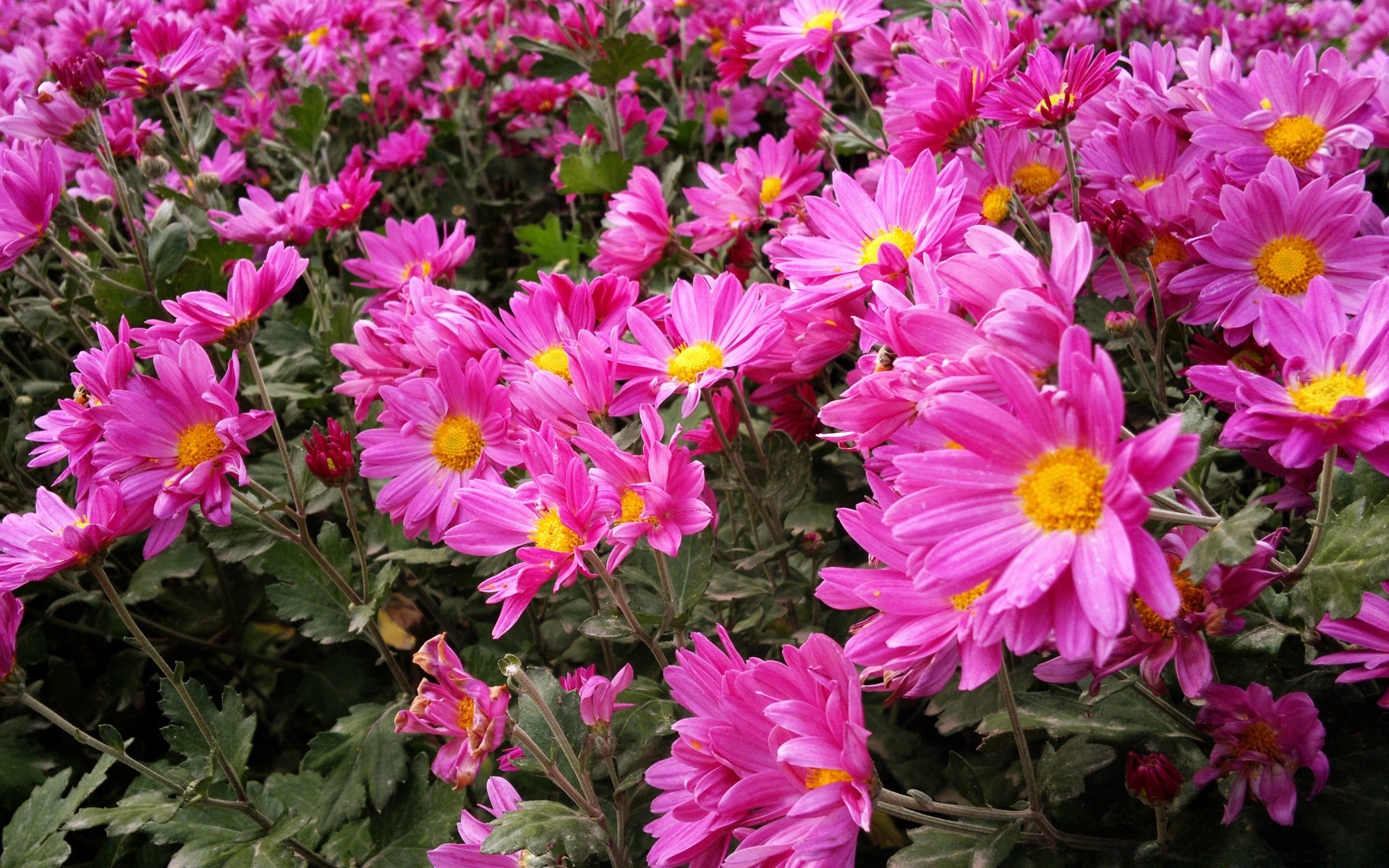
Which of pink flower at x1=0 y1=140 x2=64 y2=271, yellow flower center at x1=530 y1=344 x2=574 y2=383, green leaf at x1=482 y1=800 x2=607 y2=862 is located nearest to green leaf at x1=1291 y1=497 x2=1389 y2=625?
green leaf at x1=482 y1=800 x2=607 y2=862

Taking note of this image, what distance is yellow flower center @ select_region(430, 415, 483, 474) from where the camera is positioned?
4.16 feet

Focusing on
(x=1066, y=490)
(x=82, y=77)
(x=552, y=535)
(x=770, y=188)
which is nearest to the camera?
(x=1066, y=490)

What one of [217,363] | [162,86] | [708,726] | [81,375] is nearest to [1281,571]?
[708,726]

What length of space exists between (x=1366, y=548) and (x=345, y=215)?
6.35ft

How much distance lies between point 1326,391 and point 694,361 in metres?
0.70

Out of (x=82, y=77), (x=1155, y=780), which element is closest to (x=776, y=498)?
(x=1155, y=780)

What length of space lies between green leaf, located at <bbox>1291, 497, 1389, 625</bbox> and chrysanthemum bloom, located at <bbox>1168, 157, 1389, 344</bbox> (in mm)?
277

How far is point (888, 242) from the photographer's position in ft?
3.85

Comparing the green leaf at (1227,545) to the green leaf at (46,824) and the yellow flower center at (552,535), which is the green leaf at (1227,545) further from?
the green leaf at (46,824)

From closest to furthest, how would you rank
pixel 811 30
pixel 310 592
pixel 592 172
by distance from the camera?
pixel 310 592 → pixel 811 30 → pixel 592 172

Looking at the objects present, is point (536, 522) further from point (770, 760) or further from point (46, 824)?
point (46, 824)

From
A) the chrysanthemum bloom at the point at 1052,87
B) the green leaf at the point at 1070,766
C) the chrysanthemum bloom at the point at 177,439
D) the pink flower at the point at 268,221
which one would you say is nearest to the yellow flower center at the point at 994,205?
the chrysanthemum bloom at the point at 1052,87

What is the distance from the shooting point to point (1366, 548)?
88 cm

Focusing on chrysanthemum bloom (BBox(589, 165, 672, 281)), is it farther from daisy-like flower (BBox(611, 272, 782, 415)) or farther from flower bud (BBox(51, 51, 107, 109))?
flower bud (BBox(51, 51, 107, 109))
